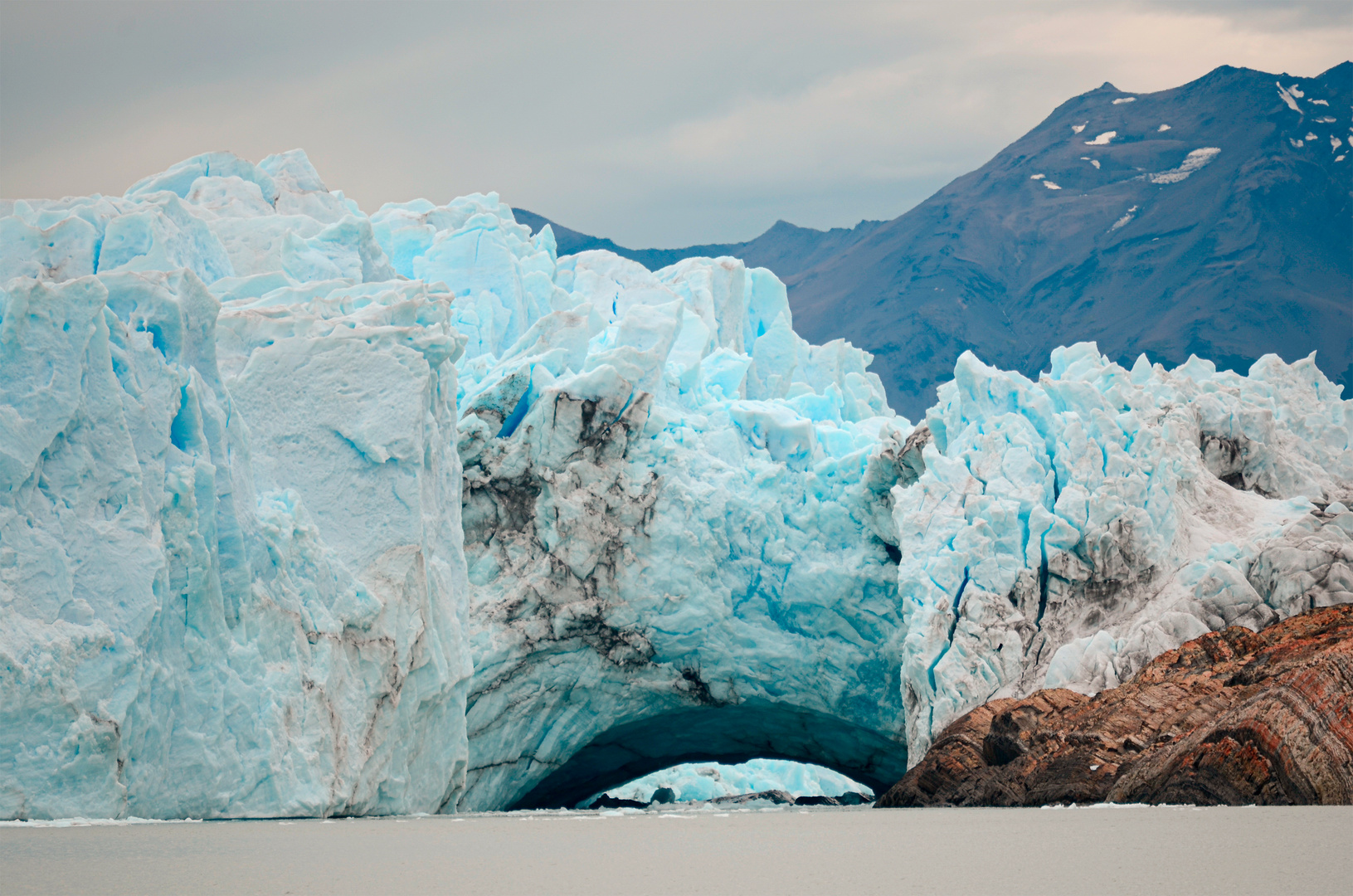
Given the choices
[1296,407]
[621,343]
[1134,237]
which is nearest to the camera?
[621,343]

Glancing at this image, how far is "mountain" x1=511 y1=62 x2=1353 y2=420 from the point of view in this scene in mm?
39844

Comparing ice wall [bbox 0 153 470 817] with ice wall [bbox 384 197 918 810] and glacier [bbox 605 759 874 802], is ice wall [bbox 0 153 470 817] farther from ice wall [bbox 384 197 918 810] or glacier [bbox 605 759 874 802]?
glacier [bbox 605 759 874 802]

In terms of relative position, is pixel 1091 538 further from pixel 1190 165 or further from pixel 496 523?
pixel 1190 165

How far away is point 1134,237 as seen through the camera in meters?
43.5

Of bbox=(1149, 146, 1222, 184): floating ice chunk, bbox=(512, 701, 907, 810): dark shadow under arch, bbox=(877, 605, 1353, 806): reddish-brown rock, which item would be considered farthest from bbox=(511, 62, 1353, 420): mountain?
bbox=(877, 605, 1353, 806): reddish-brown rock

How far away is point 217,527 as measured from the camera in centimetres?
1227

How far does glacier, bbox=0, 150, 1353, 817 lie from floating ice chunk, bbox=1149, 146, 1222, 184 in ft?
79.8

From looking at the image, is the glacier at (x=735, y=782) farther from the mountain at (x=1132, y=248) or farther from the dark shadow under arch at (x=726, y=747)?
the mountain at (x=1132, y=248)

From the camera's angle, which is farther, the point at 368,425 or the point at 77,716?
the point at 368,425

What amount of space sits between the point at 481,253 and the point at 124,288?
9.84 m

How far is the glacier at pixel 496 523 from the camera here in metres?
11.1

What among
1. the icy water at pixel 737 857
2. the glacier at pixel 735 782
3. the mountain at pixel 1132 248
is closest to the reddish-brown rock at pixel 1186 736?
the icy water at pixel 737 857

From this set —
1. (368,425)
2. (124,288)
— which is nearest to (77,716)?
(124,288)

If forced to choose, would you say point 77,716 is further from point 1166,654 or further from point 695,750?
point 695,750
